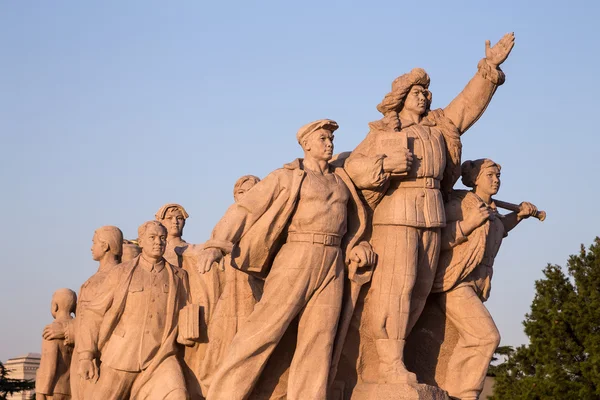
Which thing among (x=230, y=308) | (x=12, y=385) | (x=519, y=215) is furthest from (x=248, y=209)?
(x=12, y=385)

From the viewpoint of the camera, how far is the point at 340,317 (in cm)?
1264

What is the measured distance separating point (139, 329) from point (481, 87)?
445 centimetres

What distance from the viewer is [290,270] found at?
40.0 feet

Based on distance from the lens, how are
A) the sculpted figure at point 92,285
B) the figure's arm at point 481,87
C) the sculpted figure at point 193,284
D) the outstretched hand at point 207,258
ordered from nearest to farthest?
the outstretched hand at point 207,258, the sculpted figure at point 193,284, the figure's arm at point 481,87, the sculpted figure at point 92,285

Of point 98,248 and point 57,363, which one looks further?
point 57,363

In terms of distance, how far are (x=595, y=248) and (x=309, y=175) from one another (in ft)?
69.0

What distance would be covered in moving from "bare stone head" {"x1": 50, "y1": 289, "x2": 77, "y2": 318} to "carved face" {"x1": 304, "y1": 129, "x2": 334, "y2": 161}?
4879 mm

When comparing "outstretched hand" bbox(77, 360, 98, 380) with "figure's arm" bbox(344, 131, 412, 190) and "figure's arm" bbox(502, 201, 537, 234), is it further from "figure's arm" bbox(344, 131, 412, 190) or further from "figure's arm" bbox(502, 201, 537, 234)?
"figure's arm" bbox(502, 201, 537, 234)

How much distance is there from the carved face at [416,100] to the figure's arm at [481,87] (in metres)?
0.45

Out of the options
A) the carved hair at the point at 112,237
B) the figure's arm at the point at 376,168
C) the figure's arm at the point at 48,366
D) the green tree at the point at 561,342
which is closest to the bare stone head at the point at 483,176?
the figure's arm at the point at 376,168

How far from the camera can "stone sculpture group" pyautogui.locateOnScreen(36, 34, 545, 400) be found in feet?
40.1

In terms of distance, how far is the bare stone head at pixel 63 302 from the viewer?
15961mm

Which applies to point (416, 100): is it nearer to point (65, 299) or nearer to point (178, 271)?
point (178, 271)

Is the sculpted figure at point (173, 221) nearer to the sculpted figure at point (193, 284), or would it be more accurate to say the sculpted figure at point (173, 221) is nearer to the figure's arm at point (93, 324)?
the sculpted figure at point (193, 284)
